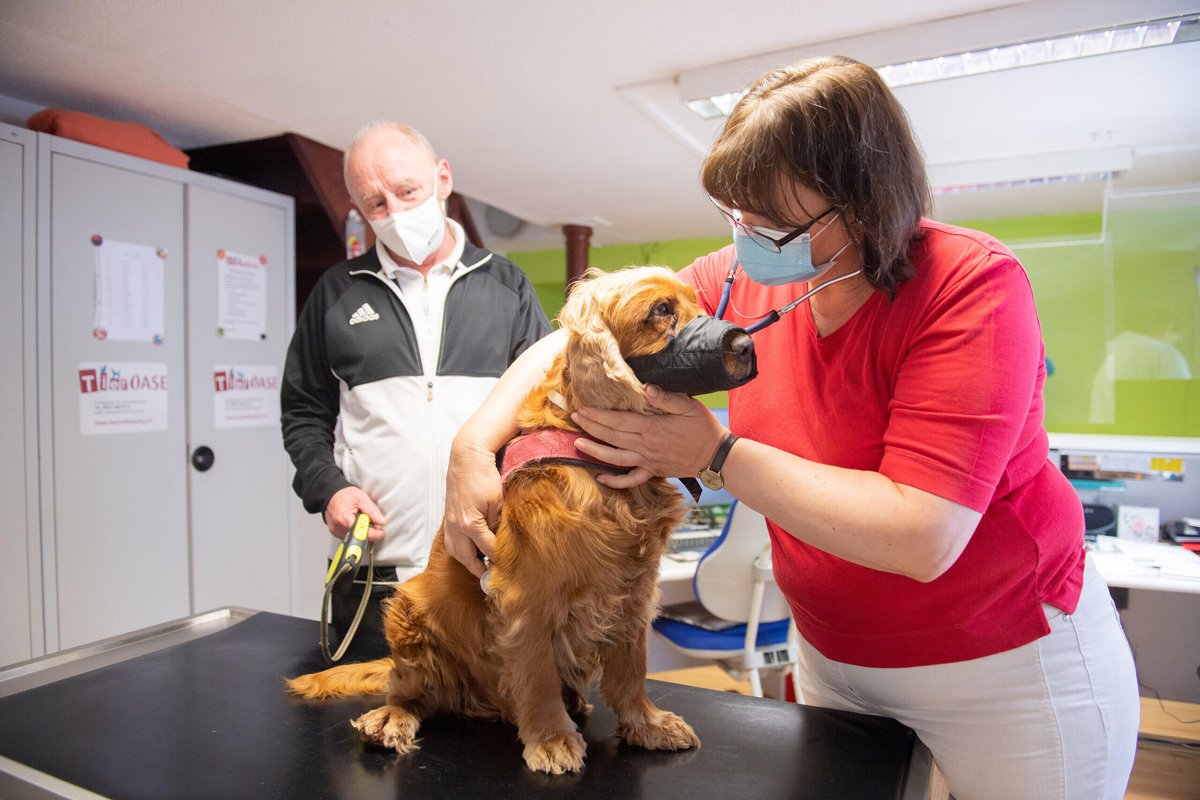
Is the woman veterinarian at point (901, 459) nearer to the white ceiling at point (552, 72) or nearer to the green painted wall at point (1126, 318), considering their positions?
the white ceiling at point (552, 72)

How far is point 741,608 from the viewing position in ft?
11.3

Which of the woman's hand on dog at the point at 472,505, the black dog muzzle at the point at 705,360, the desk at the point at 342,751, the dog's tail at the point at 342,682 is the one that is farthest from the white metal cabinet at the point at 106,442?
the black dog muzzle at the point at 705,360

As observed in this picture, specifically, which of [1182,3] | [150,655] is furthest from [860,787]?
[1182,3]

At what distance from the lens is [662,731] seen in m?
1.18

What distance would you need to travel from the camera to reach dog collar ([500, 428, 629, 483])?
3.67 ft

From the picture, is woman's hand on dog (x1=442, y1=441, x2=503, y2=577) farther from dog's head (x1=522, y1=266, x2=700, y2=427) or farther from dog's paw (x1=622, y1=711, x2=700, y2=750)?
dog's paw (x1=622, y1=711, x2=700, y2=750)

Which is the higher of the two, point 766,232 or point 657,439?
point 766,232

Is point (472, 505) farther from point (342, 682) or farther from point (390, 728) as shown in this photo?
point (342, 682)

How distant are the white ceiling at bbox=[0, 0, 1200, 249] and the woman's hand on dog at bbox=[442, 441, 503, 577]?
192 centimetres

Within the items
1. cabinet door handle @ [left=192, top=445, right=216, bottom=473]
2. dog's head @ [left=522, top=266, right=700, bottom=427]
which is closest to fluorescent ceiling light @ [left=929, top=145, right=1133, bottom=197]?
dog's head @ [left=522, top=266, right=700, bottom=427]

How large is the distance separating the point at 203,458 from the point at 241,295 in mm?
845

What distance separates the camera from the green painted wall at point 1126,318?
423cm

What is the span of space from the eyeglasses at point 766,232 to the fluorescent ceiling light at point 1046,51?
153 cm

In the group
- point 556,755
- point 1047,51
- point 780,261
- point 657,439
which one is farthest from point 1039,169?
point 556,755
